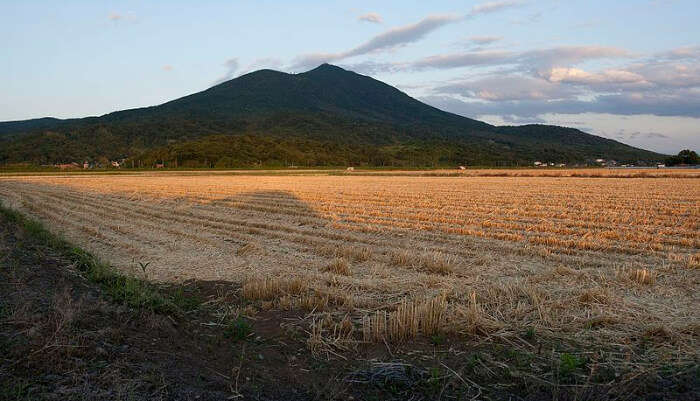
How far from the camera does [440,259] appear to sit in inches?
403

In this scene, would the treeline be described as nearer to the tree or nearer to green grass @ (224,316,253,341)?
the tree

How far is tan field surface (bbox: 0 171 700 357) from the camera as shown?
21.8 ft

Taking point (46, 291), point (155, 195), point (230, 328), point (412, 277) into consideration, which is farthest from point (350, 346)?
point (155, 195)

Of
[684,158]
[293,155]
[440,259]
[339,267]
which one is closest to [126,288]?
[339,267]

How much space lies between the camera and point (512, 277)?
9352 millimetres

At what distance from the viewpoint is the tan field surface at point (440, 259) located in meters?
6.63

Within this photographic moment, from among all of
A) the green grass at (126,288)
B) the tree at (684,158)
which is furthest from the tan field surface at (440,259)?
the tree at (684,158)

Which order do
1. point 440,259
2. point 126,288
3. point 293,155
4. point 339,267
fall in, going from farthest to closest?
point 293,155, point 440,259, point 339,267, point 126,288

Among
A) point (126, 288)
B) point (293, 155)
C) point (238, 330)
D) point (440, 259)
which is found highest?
point (293, 155)

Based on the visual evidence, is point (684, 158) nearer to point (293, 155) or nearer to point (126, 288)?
point (293, 155)

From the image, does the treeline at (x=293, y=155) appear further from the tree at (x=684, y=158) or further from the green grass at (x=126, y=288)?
the green grass at (x=126, y=288)

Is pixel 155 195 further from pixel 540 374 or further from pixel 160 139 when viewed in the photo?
pixel 160 139

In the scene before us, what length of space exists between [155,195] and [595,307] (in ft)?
86.4

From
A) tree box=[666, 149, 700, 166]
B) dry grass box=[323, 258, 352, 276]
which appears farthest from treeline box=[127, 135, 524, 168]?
dry grass box=[323, 258, 352, 276]
